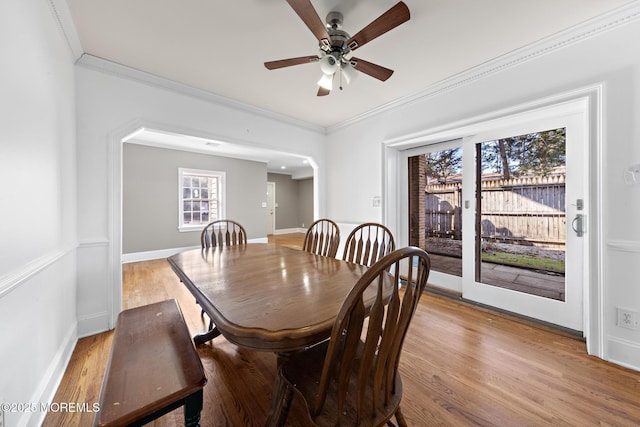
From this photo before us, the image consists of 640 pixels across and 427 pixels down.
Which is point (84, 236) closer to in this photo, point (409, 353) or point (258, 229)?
point (409, 353)

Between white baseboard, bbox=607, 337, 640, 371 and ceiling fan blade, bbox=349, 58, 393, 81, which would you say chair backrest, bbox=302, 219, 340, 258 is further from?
white baseboard, bbox=607, 337, 640, 371

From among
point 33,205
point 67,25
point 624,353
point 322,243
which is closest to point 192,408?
point 33,205

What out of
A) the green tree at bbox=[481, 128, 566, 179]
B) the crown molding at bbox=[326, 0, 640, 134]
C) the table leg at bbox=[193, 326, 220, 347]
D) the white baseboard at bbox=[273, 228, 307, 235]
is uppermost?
the crown molding at bbox=[326, 0, 640, 134]

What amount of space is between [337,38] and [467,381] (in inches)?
94.5

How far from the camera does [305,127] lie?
3.83m

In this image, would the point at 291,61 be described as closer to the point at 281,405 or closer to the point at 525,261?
the point at 281,405

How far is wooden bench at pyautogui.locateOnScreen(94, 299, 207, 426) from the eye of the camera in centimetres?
76

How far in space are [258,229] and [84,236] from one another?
14.9 feet

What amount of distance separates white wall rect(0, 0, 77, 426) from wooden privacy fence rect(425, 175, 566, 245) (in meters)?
3.51

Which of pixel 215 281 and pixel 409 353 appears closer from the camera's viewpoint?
pixel 215 281

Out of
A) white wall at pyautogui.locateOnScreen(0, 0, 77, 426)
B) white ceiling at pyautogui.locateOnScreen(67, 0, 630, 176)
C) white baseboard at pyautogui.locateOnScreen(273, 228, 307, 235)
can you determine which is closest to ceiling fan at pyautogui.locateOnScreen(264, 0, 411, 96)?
white ceiling at pyautogui.locateOnScreen(67, 0, 630, 176)

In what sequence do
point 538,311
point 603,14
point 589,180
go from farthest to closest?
point 538,311, point 589,180, point 603,14

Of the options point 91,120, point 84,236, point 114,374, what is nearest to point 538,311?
point 114,374

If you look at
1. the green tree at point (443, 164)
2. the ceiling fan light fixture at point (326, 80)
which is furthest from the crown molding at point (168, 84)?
the green tree at point (443, 164)
